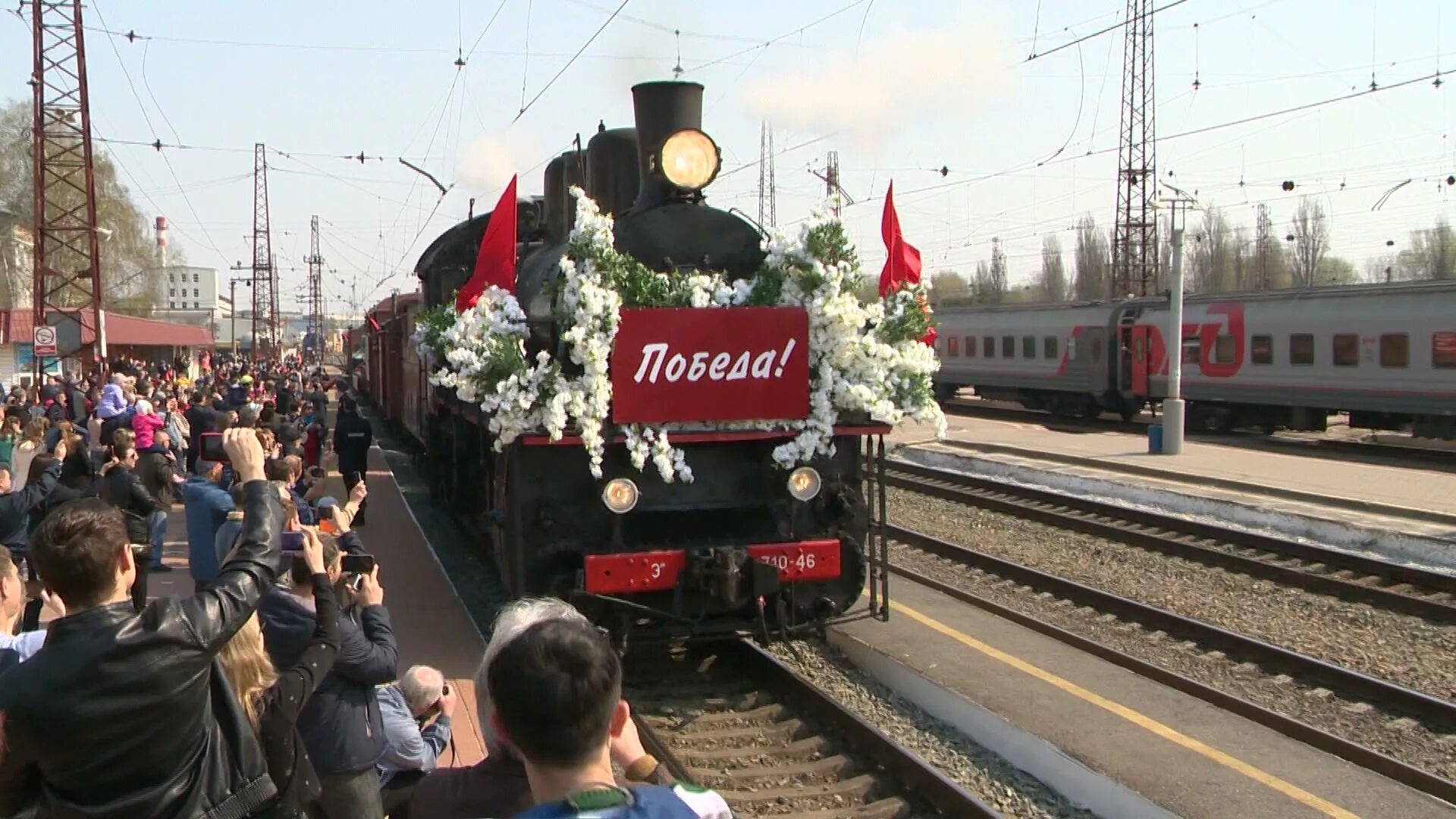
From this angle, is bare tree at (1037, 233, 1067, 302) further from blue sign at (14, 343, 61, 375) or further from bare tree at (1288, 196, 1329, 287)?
blue sign at (14, 343, 61, 375)

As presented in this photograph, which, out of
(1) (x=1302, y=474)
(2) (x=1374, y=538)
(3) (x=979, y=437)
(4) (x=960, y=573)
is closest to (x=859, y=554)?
(4) (x=960, y=573)

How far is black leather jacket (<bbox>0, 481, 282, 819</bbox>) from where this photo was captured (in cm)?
254

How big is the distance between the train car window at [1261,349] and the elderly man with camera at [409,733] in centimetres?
2179

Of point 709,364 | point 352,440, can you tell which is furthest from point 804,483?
point 352,440

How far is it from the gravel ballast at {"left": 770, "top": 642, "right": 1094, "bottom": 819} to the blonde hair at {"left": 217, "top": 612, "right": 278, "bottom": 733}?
3678mm

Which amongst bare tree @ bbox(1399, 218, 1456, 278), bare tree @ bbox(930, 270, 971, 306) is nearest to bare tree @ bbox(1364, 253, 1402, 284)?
bare tree @ bbox(1399, 218, 1456, 278)

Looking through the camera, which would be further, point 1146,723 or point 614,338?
point 1146,723

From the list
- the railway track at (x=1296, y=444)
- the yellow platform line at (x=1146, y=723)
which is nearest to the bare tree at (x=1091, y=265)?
the railway track at (x=1296, y=444)

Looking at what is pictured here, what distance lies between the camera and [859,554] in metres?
7.30

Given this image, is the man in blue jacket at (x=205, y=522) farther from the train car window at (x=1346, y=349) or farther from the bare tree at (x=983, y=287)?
the bare tree at (x=983, y=287)

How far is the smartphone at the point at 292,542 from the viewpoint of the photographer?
377 cm

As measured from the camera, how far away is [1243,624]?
9.12m

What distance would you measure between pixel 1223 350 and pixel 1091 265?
46236 millimetres

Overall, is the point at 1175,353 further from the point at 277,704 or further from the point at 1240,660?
the point at 277,704
